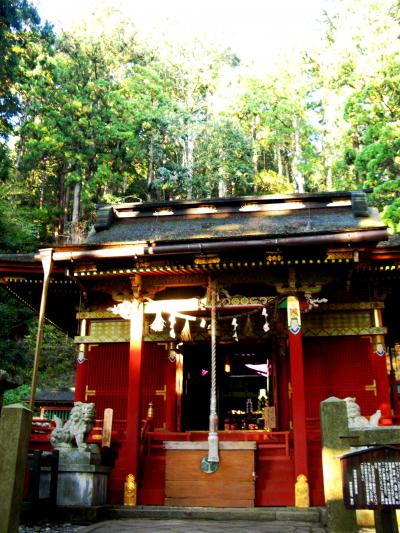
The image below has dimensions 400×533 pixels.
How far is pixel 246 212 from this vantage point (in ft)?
47.7

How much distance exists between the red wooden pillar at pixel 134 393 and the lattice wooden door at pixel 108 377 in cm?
240

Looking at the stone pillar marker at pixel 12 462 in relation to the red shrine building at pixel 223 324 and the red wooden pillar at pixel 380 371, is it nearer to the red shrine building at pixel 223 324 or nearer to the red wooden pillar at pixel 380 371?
the red shrine building at pixel 223 324

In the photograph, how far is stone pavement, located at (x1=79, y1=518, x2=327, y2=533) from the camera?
24.7 ft

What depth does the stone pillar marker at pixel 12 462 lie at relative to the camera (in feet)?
18.7

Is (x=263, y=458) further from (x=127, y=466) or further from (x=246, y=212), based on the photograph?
(x=246, y=212)

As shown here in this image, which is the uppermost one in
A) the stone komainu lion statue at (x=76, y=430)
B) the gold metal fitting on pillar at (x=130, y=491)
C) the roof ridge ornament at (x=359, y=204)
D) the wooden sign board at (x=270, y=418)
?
the roof ridge ornament at (x=359, y=204)

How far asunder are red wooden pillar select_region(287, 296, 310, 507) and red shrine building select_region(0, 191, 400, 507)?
0.08 feet

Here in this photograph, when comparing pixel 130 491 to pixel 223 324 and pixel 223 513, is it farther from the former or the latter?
pixel 223 324

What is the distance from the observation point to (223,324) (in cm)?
1292

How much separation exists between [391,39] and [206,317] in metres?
21.3

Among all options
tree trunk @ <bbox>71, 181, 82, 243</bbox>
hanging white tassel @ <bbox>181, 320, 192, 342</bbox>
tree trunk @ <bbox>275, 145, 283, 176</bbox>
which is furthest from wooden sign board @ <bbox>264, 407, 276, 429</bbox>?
tree trunk @ <bbox>275, 145, 283, 176</bbox>

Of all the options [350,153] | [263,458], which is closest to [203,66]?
[350,153]

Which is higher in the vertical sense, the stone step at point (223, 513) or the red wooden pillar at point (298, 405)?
the red wooden pillar at point (298, 405)

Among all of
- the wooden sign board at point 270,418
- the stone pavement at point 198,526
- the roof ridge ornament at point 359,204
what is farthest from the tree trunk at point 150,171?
the stone pavement at point 198,526
